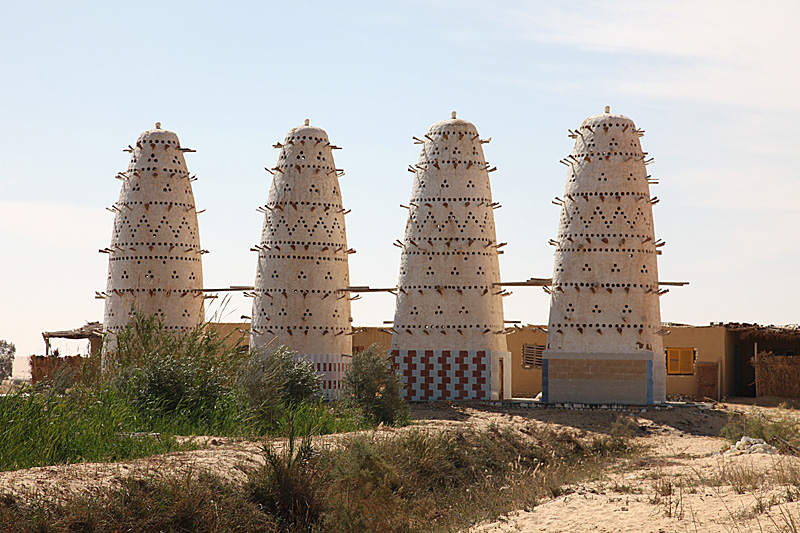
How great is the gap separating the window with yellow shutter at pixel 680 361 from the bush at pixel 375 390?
1281cm

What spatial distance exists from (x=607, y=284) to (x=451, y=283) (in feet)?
12.6

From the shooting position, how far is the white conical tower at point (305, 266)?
80.8ft

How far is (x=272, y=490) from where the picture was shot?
1076 cm

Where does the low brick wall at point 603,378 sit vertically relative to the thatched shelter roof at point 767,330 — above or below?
below

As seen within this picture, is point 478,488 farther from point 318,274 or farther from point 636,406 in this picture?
point 318,274

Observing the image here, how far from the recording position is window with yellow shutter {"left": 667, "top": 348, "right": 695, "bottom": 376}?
92.6 feet

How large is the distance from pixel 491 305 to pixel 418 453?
1009cm

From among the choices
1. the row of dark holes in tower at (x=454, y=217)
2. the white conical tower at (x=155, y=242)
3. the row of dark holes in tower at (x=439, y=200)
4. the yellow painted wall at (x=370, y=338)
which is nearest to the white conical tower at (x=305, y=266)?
the row of dark holes in tower at (x=439, y=200)

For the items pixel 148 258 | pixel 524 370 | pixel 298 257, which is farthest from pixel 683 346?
pixel 148 258

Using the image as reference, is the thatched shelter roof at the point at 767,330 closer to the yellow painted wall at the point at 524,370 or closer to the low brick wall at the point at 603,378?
the yellow painted wall at the point at 524,370

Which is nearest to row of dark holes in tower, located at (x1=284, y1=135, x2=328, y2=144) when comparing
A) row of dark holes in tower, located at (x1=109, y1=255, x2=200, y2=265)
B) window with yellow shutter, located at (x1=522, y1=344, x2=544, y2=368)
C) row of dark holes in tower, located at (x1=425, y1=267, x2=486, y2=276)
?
row of dark holes in tower, located at (x1=109, y1=255, x2=200, y2=265)

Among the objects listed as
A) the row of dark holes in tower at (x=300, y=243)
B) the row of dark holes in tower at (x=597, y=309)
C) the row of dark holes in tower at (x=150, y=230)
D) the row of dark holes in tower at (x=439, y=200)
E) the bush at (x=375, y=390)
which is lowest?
the bush at (x=375, y=390)

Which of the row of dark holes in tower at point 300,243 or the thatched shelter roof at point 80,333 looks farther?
the thatched shelter roof at point 80,333

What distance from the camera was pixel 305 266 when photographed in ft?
81.3
